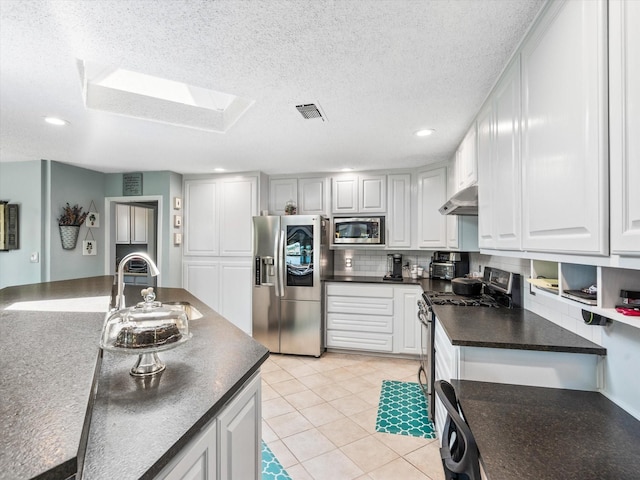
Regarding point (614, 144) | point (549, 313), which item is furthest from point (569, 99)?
point (549, 313)

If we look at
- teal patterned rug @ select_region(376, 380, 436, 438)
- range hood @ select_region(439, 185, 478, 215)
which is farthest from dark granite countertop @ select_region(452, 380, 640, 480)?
range hood @ select_region(439, 185, 478, 215)

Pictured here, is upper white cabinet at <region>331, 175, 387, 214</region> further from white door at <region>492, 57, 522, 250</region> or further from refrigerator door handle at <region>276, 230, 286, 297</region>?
white door at <region>492, 57, 522, 250</region>

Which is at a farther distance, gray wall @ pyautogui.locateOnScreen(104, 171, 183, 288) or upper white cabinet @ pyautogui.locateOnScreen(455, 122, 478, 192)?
gray wall @ pyautogui.locateOnScreen(104, 171, 183, 288)

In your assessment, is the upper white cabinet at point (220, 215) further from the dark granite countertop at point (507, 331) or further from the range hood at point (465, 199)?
the dark granite countertop at point (507, 331)

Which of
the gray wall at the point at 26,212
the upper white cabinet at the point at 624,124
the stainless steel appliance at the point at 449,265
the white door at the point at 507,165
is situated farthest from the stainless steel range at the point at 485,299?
the gray wall at the point at 26,212

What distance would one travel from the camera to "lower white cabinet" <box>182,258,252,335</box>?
428cm

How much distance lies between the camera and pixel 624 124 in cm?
81

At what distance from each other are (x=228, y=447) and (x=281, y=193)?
3607 mm

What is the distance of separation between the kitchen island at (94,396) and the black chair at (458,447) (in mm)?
727

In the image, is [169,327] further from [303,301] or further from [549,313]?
[303,301]

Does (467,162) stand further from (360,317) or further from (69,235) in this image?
(69,235)

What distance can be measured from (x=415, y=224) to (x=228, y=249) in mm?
2465

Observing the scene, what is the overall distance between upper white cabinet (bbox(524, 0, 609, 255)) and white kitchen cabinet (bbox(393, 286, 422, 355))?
2396 mm

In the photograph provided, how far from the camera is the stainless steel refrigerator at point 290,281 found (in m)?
3.89
